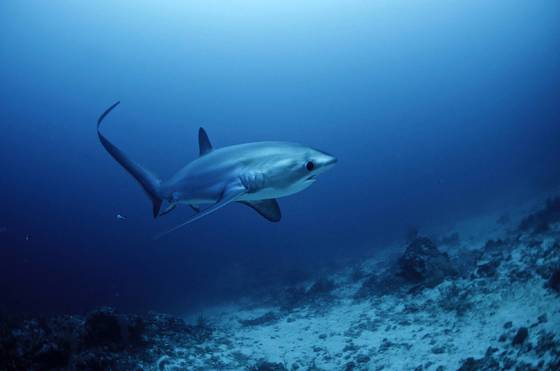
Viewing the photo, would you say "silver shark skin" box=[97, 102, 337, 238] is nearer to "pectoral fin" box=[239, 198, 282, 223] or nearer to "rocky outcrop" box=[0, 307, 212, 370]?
"pectoral fin" box=[239, 198, 282, 223]

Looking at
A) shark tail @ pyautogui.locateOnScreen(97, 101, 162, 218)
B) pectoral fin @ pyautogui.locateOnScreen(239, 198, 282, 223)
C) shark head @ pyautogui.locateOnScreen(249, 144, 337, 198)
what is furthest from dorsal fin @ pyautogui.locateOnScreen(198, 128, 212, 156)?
shark head @ pyautogui.locateOnScreen(249, 144, 337, 198)

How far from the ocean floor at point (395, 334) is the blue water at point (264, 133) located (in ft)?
47.4

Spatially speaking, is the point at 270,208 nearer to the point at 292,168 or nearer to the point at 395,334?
the point at 292,168

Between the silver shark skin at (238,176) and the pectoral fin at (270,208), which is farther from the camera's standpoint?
the pectoral fin at (270,208)

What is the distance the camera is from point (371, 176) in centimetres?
13425

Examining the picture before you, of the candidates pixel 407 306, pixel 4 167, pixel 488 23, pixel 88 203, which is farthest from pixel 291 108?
pixel 407 306

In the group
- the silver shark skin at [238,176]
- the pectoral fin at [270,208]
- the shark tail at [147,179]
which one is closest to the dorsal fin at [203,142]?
the silver shark skin at [238,176]

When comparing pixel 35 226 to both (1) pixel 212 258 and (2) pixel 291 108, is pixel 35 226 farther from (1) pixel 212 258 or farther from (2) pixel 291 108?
(2) pixel 291 108

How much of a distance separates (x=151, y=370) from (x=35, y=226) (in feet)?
220

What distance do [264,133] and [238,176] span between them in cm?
14087

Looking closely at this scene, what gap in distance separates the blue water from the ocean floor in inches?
569

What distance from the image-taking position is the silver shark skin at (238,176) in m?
3.77

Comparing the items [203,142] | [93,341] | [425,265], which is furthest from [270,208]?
[425,265]

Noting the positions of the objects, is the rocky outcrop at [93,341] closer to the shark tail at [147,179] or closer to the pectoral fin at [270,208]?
the shark tail at [147,179]
